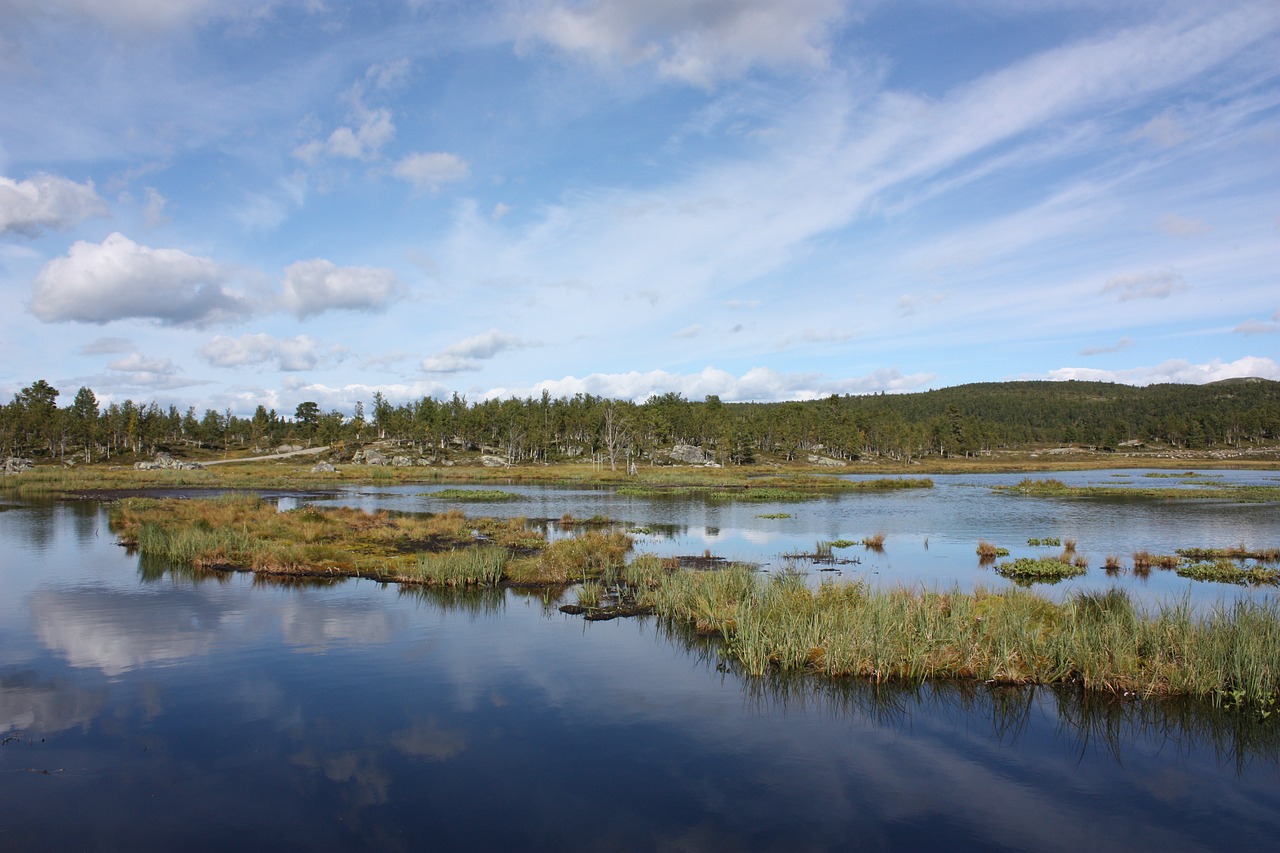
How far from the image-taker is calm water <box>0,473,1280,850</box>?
1095 centimetres

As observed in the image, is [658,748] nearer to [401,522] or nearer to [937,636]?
[937,636]

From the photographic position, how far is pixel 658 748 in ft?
45.2

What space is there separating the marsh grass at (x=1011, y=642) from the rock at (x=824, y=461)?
136 metres

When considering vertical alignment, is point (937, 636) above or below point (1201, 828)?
above

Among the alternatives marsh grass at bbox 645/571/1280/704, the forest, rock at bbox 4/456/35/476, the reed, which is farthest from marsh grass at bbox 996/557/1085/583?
rock at bbox 4/456/35/476

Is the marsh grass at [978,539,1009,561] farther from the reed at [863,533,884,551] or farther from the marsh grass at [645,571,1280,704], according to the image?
the marsh grass at [645,571,1280,704]

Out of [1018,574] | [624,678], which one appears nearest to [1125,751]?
[624,678]

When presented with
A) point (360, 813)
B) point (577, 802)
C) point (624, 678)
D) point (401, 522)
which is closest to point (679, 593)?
point (624, 678)

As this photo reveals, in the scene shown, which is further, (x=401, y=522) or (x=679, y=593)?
(x=401, y=522)

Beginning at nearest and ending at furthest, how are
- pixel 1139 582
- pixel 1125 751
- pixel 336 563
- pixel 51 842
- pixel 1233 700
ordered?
pixel 51 842, pixel 1125 751, pixel 1233 700, pixel 1139 582, pixel 336 563

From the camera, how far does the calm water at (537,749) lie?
10.9m

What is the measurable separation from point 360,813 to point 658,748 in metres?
5.37

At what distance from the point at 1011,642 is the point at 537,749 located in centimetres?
1148

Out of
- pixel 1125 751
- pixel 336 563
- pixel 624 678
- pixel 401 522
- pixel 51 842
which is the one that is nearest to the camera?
pixel 51 842
